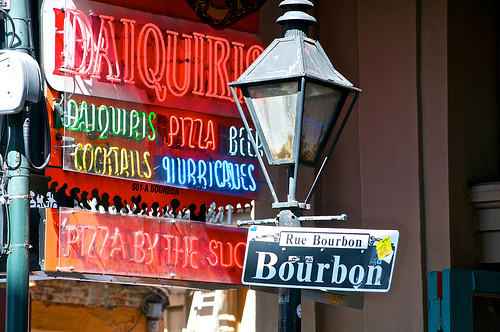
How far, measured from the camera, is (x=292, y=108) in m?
4.12

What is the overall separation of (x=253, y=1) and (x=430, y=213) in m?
2.25

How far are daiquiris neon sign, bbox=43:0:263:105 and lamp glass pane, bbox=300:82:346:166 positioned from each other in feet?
7.95

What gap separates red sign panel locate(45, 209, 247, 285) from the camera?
5.88 meters

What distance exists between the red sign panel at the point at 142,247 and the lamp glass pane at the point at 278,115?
2185 mm

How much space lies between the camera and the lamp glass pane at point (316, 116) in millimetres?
4164

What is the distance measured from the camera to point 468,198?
686cm

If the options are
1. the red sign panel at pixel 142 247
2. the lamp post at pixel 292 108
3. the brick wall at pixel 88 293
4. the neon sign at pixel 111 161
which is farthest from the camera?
the brick wall at pixel 88 293

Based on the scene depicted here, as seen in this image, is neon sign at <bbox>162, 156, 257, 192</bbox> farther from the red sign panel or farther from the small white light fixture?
the small white light fixture

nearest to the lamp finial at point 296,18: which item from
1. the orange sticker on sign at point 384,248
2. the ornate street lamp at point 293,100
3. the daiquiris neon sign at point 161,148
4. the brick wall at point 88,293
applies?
the ornate street lamp at point 293,100

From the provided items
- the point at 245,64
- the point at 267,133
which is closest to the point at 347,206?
the point at 245,64

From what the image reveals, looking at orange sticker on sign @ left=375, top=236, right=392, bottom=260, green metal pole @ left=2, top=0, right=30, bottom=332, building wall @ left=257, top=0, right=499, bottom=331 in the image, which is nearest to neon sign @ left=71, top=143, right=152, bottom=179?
green metal pole @ left=2, top=0, right=30, bottom=332

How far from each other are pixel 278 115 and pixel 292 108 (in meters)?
0.09

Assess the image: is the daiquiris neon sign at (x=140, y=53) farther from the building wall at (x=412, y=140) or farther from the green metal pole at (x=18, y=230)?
the green metal pole at (x=18, y=230)

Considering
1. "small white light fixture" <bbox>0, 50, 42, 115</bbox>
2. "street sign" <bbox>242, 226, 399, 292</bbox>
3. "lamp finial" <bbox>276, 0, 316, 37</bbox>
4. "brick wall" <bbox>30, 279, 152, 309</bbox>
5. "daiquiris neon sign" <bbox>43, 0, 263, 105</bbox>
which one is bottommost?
"brick wall" <bbox>30, 279, 152, 309</bbox>
